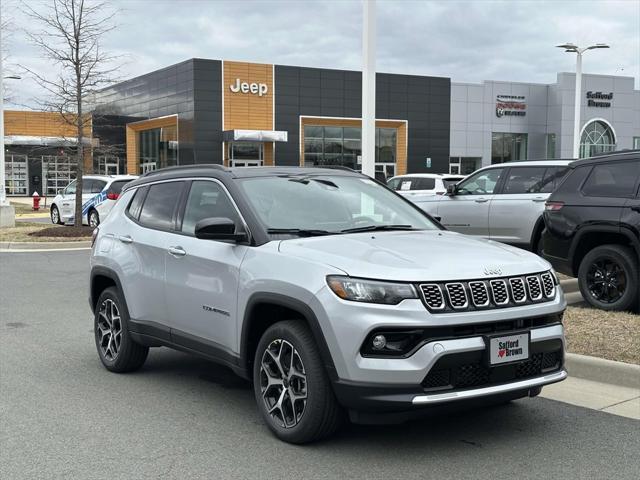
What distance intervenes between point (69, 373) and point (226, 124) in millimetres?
40590

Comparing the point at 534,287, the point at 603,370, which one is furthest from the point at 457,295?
the point at 603,370

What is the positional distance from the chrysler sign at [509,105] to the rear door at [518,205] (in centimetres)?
4252

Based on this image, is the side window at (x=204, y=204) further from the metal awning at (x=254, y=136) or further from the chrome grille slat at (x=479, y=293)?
the metal awning at (x=254, y=136)

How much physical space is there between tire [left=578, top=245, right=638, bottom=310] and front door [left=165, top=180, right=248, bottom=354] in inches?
189

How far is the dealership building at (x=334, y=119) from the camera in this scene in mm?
45875

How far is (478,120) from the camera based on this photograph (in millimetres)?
52969

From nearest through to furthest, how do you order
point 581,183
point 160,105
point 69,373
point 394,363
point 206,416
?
point 394,363 < point 206,416 < point 69,373 < point 581,183 < point 160,105

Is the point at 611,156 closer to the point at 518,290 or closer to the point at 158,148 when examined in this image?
the point at 518,290

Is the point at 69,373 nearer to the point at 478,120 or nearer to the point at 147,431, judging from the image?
the point at 147,431

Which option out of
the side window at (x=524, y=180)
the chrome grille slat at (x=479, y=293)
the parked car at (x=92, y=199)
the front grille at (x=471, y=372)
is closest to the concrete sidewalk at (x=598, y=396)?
the front grille at (x=471, y=372)

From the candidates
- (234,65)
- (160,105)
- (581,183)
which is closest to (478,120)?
(234,65)

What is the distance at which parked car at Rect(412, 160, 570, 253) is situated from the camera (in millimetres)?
11945

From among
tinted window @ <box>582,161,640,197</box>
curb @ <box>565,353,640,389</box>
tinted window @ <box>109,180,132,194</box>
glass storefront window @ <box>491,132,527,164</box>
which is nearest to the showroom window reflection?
glass storefront window @ <box>491,132,527,164</box>

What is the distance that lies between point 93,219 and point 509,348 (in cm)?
1945
